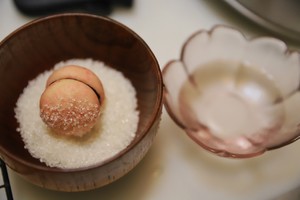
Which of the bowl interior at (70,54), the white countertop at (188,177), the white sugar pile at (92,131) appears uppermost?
the bowl interior at (70,54)

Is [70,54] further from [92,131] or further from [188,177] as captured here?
[188,177]

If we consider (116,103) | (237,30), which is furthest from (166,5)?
(116,103)

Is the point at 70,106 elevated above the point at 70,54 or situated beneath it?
situated beneath

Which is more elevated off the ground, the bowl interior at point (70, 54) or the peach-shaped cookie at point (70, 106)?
the bowl interior at point (70, 54)

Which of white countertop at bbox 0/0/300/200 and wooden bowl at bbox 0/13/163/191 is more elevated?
wooden bowl at bbox 0/13/163/191

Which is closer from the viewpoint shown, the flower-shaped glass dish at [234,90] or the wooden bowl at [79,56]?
the wooden bowl at [79,56]

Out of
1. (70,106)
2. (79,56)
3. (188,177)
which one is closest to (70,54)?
(79,56)
